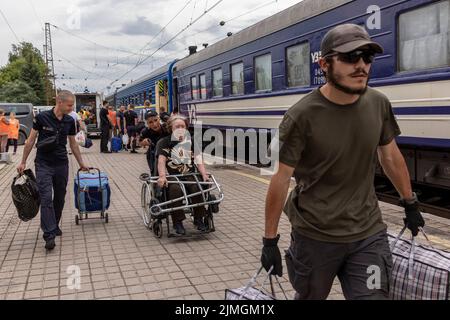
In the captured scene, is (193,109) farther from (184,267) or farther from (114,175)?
(184,267)

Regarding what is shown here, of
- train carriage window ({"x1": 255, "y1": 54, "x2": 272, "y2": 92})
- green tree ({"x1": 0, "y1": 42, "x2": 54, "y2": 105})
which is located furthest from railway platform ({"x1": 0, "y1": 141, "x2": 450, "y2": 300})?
green tree ({"x1": 0, "y1": 42, "x2": 54, "y2": 105})

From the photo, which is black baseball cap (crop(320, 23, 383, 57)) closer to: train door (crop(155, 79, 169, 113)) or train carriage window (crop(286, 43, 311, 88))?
train carriage window (crop(286, 43, 311, 88))

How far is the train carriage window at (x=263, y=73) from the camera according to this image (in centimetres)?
1099

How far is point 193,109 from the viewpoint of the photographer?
55.0 feet

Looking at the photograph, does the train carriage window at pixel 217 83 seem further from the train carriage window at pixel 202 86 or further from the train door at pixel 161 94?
the train door at pixel 161 94

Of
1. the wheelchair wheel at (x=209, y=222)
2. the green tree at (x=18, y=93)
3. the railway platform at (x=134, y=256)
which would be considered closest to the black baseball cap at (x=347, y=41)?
the railway platform at (x=134, y=256)

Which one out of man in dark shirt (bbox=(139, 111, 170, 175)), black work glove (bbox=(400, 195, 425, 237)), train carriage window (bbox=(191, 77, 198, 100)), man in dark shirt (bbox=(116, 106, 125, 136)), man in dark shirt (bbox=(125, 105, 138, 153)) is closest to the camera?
black work glove (bbox=(400, 195, 425, 237))

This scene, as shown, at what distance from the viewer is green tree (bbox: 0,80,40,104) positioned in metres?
57.1

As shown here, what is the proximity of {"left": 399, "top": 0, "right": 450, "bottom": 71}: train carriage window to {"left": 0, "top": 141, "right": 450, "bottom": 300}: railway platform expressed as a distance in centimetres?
196

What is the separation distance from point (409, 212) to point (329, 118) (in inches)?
32.1

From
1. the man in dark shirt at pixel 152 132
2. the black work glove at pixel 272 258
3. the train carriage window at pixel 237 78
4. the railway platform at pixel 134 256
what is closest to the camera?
the black work glove at pixel 272 258

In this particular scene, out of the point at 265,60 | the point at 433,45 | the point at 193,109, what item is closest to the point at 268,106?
the point at 265,60

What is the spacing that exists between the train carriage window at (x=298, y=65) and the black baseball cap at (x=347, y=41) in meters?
6.89

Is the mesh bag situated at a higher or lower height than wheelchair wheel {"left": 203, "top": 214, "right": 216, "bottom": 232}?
higher
